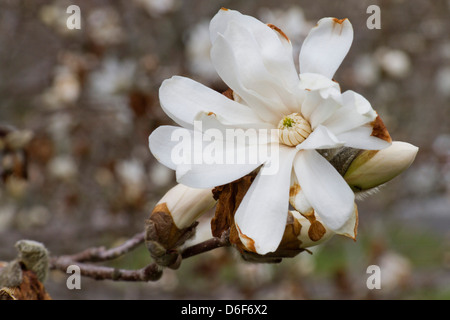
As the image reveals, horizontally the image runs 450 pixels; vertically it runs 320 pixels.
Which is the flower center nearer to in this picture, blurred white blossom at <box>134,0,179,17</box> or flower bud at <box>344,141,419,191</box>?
flower bud at <box>344,141,419,191</box>

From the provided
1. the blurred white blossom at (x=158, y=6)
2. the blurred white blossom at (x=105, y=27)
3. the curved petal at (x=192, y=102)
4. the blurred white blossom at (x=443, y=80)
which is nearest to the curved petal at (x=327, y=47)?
the curved petal at (x=192, y=102)

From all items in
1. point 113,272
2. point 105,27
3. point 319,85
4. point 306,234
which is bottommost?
point 113,272

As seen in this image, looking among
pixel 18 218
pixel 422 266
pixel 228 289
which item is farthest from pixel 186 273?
pixel 422 266

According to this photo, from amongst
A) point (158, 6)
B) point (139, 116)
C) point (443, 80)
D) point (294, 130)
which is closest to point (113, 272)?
point (294, 130)

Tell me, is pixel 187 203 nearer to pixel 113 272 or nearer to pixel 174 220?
pixel 174 220

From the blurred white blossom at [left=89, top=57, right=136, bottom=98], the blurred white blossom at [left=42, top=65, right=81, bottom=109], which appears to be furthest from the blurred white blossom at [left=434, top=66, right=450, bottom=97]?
the blurred white blossom at [left=42, top=65, right=81, bottom=109]

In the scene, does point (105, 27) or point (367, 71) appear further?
point (367, 71)
